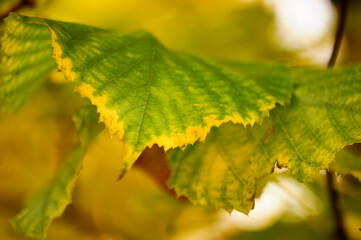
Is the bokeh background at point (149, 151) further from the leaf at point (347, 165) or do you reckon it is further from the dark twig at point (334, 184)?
the leaf at point (347, 165)

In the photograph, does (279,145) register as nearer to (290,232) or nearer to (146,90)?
(146,90)

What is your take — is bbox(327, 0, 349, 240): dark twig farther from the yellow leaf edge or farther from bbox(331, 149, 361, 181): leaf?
the yellow leaf edge

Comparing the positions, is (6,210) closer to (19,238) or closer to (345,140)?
(19,238)

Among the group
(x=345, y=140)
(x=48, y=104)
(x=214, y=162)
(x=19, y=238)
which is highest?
(x=345, y=140)

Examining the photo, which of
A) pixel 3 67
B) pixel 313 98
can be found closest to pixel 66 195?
pixel 3 67

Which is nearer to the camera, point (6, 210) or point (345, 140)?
point (345, 140)

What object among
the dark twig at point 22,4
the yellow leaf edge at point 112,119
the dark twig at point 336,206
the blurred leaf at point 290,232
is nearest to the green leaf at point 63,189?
the yellow leaf edge at point 112,119
